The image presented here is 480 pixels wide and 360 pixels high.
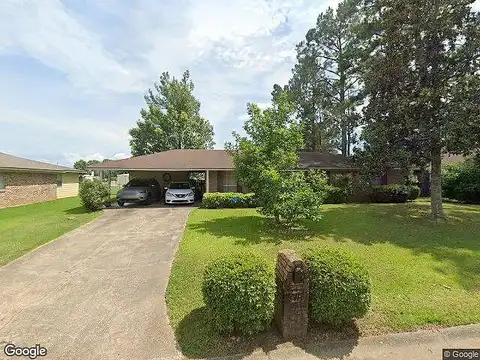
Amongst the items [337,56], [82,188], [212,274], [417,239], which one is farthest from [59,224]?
[337,56]

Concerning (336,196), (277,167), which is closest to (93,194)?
(277,167)

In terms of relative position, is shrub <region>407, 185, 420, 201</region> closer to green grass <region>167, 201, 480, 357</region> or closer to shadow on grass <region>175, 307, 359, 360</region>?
green grass <region>167, 201, 480, 357</region>

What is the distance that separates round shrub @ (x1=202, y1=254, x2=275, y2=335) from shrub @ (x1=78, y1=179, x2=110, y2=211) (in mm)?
13702

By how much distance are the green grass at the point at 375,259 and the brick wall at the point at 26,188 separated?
525 inches

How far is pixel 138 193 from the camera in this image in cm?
1838

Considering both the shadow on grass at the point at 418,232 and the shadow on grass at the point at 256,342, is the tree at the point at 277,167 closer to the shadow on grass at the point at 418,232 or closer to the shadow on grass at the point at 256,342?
the shadow on grass at the point at 418,232

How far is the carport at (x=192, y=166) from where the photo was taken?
18.0 meters

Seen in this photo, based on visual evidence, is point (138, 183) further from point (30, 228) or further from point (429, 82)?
point (429, 82)

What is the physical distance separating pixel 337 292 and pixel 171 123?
3411cm

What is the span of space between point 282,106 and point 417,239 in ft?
20.6

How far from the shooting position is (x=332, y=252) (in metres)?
4.58

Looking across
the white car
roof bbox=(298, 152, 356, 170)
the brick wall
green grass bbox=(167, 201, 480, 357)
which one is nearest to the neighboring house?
the brick wall

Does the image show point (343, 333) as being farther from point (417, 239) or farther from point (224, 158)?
point (224, 158)

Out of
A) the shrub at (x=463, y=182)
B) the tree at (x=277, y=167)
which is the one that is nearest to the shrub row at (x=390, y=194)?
the shrub at (x=463, y=182)
